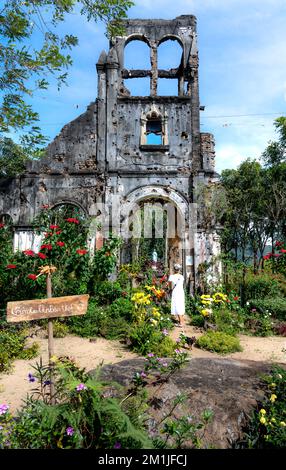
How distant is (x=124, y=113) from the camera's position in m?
12.2

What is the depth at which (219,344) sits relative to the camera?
23.0 ft

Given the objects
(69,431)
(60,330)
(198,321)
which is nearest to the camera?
(69,431)

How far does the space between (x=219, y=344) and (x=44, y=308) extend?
4844 millimetres

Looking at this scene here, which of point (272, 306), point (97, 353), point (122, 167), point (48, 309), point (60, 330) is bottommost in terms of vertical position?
point (97, 353)

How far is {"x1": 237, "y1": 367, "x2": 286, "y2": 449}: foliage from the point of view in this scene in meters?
2.94

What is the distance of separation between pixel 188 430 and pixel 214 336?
4681mm

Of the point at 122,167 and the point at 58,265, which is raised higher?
the point at 122,167

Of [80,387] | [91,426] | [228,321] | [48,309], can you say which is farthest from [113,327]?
[80,387]

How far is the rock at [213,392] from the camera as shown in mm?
3148

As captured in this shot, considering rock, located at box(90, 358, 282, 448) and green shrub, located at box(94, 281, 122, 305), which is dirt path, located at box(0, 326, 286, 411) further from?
green shrub, located at box(94, 281, 122, 305)

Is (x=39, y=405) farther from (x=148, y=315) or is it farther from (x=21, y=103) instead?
(x=21, y=103)

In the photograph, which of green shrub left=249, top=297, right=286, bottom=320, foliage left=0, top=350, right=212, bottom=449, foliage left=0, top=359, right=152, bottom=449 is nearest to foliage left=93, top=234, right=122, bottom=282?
green shrub left=249, top=297, right=286, bottom=320

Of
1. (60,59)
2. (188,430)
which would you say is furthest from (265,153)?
(188,430)

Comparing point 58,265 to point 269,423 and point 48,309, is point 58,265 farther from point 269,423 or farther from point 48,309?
point 269,423
